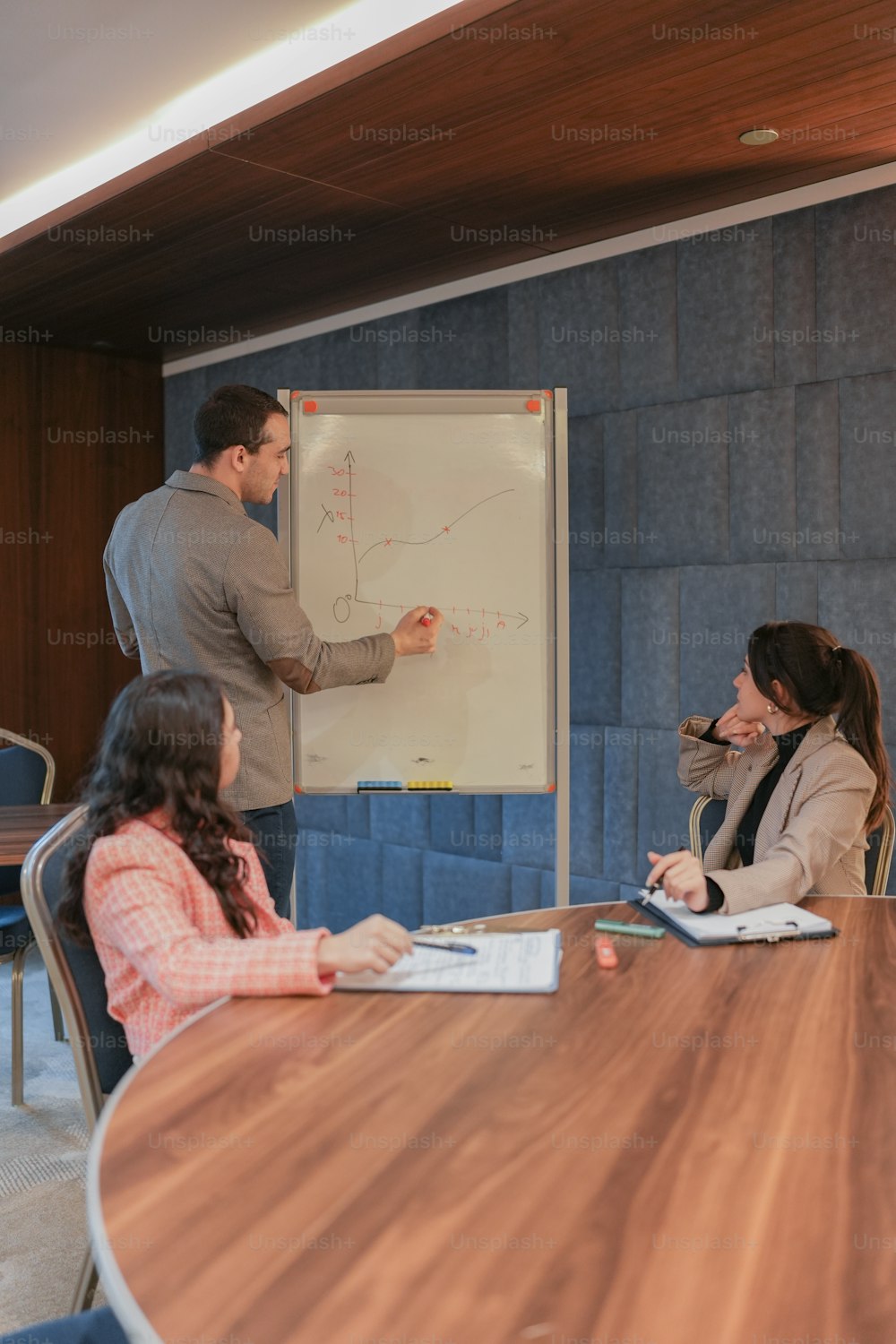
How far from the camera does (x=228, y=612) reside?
2.45 m

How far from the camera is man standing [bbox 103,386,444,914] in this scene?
2420mm

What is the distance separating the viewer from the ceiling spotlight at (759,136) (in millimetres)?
2756

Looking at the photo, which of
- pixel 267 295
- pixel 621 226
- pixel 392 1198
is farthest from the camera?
pixel 267 295

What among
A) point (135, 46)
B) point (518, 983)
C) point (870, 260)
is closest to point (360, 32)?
point (135, 46)

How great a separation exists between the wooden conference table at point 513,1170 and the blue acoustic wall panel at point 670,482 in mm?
1951

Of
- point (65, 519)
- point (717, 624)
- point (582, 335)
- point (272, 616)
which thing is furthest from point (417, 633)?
point (65, 519)

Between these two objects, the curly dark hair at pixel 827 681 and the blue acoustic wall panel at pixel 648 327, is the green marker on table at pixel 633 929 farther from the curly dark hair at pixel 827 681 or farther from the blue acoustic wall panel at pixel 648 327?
the blue acoustic wall panel at pixel 648 327

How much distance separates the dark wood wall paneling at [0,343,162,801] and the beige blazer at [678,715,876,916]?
10.6 feet

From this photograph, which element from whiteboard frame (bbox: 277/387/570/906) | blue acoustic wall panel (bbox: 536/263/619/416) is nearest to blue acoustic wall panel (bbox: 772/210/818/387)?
blue acoustic wall panel (bbox: 536/263/619/416)

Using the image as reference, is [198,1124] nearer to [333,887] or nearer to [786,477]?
[786,477]

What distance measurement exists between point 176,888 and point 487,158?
7.37 feet

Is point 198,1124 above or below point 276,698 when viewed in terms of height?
below

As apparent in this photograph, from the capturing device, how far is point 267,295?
4125 millimetres

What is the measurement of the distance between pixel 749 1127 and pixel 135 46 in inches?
115
